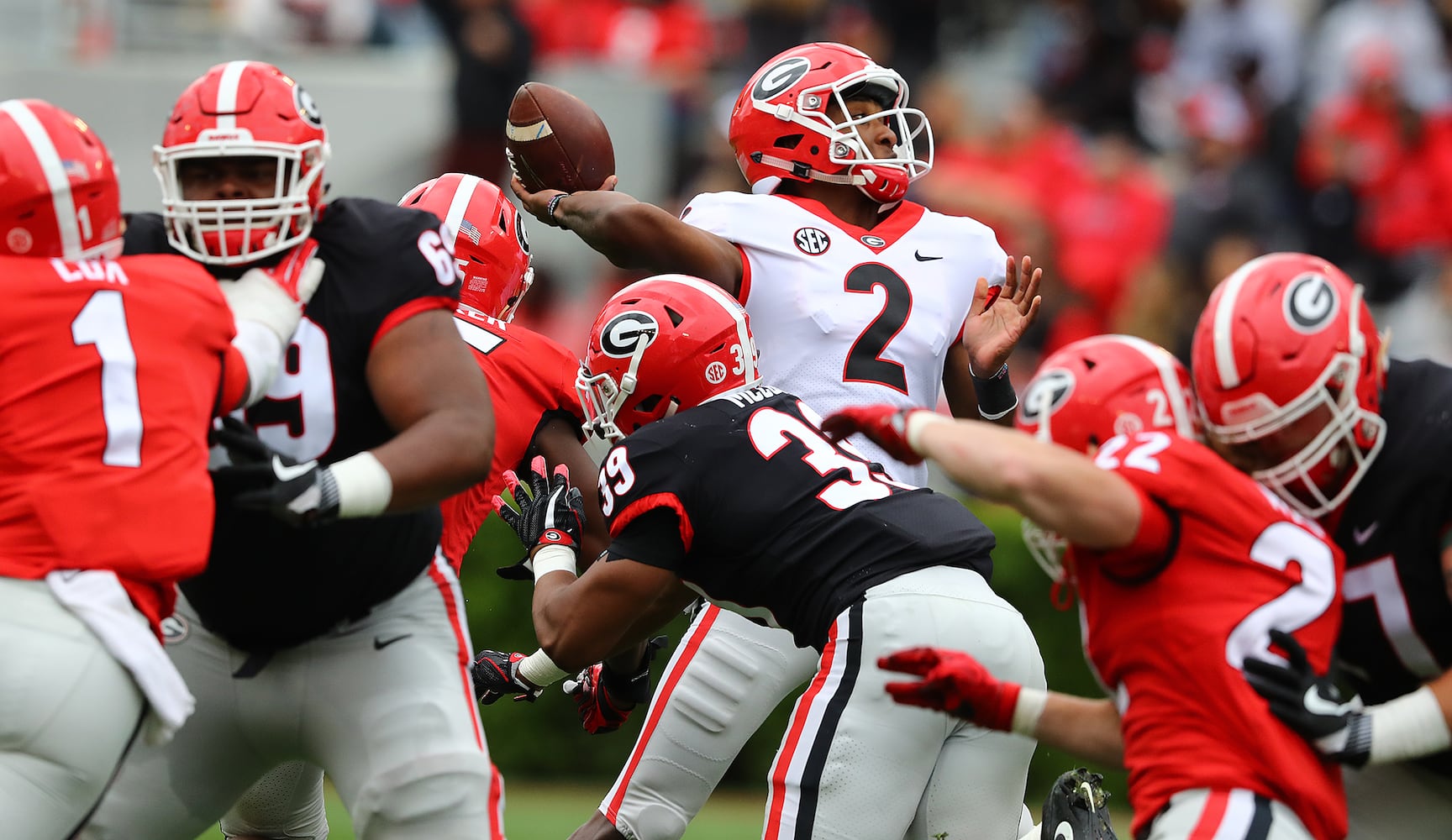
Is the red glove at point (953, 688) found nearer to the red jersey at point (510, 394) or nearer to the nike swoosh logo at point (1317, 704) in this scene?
the nike swoosh logo at point (1317, 704)

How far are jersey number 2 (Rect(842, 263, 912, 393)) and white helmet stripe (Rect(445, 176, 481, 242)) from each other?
3.53 ft

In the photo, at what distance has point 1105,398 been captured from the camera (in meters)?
3.45

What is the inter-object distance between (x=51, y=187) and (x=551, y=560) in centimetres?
154

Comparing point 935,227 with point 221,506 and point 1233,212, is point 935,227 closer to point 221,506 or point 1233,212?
point 221,506

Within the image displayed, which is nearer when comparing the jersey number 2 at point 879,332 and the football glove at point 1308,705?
the football glove at point 1308,705

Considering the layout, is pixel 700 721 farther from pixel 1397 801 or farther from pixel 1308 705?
pixel 1308 705

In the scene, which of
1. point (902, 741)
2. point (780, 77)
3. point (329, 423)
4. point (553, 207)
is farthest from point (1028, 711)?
point (780, 77)

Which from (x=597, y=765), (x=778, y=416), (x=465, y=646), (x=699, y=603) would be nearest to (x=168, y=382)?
(x=465, y=646)

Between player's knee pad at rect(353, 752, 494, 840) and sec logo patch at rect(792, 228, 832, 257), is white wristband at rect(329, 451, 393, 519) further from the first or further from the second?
sec logo patch at rect(792, 228, 832, 257)

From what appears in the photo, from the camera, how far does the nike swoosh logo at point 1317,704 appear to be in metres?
3.16

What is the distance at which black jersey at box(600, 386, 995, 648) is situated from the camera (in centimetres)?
400

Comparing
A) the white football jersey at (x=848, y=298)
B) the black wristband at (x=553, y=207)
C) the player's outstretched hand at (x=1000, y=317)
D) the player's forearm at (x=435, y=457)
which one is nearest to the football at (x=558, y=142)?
Answer: the black wristband at (x=553, y=207)

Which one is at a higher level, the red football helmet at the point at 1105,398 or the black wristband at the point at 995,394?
the red football helmet at the point at 1105,398

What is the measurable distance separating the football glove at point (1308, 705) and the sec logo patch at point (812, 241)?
2.01 metres
